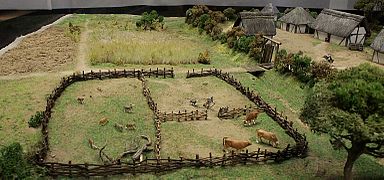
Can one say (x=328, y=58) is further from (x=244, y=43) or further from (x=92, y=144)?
(x=92, y=144)

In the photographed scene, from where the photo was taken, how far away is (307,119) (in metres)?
14.2

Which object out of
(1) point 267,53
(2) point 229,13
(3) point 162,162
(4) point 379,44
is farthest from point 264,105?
(2) point 229,13

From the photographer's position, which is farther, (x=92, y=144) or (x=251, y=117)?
(x=251, y=117)

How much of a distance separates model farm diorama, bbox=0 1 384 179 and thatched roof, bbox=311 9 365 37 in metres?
0.08

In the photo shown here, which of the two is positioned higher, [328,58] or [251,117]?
[328,58]

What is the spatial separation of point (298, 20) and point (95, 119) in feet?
73.2

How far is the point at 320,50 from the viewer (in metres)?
31.3

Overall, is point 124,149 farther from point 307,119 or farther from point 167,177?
point 307,119

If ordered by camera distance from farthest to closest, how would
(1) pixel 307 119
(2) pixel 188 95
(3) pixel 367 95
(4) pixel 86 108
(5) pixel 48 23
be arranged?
(5) pixel 48 23
(2) pixel 188 95
(4) pixel 86 108
(1) pixel 307 119
(3) pixel 367 95

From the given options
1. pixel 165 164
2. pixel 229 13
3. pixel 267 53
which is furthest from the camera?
pixel 229 13

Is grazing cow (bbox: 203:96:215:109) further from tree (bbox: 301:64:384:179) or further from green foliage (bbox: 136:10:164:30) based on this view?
green foliage (bbox: 136:10:164:30)

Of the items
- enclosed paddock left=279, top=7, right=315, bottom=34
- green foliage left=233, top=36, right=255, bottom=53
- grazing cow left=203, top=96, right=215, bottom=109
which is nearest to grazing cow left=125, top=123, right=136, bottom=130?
grazing cow left=203, top=96, right=215, bottom=109

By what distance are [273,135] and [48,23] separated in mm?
27193

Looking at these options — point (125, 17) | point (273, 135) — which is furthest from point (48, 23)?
Result: point (273, 135)
